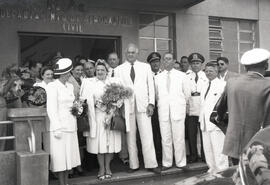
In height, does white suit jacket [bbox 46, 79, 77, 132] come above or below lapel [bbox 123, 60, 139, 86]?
below

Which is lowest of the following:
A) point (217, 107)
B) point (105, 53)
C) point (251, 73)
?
point (217, 107)

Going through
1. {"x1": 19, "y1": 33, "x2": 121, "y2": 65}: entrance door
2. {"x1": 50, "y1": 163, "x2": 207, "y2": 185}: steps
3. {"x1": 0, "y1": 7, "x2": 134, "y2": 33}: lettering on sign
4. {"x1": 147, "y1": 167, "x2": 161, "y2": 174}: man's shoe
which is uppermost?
{"x1": 0, "y1": 7, "x2": 134, "y2": 33}: lettering on sign

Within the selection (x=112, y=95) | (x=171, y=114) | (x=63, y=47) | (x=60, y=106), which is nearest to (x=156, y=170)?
(x=171, y=114)

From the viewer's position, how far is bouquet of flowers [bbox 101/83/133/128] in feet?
21.0

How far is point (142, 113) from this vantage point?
22.9 feet

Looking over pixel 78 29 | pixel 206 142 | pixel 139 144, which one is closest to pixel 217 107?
pixel 206 142

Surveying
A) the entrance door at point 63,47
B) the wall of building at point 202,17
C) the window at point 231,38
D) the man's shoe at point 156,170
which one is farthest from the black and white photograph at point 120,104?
the window at point 231,38

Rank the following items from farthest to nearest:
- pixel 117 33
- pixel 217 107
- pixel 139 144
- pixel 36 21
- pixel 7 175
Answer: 1. pixel 117 33
2. pixel 36 21
3. pixel 139 144
4. pixel 7 175
5. pixel 217 107

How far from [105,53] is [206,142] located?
4655 millimetres

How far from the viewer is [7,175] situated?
5.87 metres

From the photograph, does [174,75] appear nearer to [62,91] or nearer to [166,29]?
[62,91]

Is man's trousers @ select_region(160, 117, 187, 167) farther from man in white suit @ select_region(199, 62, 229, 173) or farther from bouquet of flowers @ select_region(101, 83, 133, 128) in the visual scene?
bouquet of flowers @ select_region(101, 83, 133, 128)

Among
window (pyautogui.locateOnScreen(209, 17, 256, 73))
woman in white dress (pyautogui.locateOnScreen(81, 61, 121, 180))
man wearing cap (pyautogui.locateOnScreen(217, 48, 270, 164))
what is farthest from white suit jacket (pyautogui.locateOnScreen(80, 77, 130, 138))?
window (pyautogui.locateOnScreen(209, 17, 256, 73))

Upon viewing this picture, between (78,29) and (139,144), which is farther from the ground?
(78,29)
